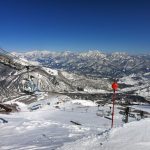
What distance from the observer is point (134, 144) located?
44.7 ft

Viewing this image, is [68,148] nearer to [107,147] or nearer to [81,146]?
[81,146]

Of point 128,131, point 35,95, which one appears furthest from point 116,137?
point 35,95

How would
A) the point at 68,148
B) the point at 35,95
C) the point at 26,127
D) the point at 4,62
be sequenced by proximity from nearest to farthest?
1. the point at 68,148
2. the point at 26,127
3. the point at 4,62
4. the point at 35,95

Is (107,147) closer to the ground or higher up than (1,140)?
higher up

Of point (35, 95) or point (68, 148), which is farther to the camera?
point (35, 95)

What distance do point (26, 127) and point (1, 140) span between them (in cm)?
494

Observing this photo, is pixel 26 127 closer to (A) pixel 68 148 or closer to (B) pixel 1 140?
(B) pixel 1 140

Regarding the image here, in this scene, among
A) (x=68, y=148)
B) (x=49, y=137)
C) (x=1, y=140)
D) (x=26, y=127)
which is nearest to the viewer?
(x=68, y=148)

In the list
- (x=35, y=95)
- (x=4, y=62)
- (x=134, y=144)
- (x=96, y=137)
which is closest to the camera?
(x=134, y=144)

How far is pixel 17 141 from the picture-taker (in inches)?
850

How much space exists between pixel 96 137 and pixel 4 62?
35323 millimetres

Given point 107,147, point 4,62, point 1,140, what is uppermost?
point 4,62

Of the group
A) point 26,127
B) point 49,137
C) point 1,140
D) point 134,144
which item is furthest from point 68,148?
point 26,127

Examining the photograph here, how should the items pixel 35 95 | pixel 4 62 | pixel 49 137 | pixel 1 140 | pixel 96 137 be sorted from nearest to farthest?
pixel 96 137 → pixel 49 137 → pixel 1 140 → pixel 4 62 → pixel 35 95
